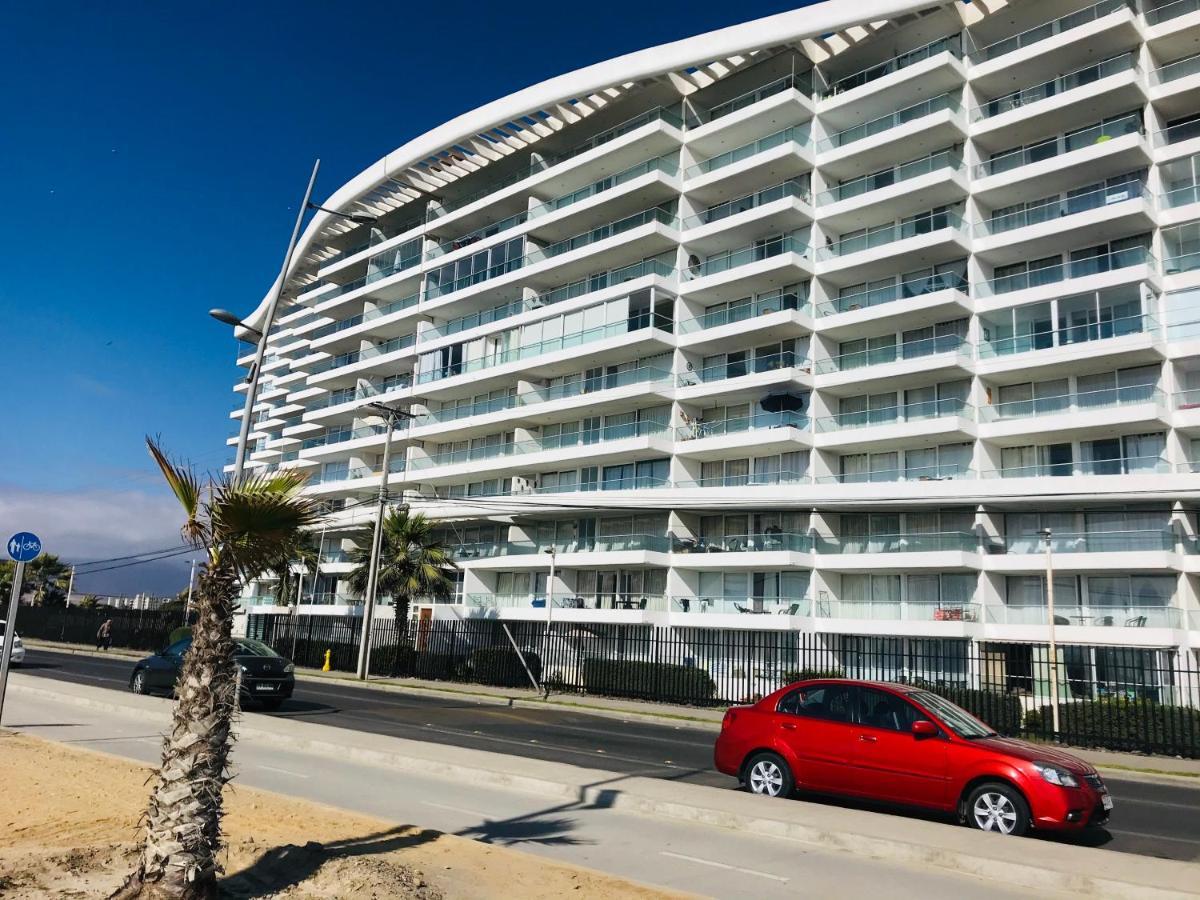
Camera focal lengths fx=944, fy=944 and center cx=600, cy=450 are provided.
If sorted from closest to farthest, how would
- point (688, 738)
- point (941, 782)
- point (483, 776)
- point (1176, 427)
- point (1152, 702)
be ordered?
point (941, 782) < point (483, 776) < point (688, 738) < point (1152, 702) < point (1176, 427)

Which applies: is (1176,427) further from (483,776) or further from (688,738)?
(483,776)

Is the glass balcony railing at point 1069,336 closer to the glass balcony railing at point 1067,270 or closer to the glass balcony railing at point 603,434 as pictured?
the glass balcony railing at point 1067,270

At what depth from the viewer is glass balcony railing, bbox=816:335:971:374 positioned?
35.4m

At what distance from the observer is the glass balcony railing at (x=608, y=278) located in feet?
145

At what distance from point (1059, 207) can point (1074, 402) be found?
283 inches

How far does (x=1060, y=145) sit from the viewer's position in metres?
34.6

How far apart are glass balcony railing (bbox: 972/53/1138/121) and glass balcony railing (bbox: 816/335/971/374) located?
898 centimetres

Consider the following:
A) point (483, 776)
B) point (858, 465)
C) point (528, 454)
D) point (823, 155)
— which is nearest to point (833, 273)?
point (823, 155)

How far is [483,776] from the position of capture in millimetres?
12000

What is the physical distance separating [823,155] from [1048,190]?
9023 mm

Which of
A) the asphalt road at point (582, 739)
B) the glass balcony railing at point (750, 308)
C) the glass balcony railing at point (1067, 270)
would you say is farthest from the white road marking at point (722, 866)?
the glass balcony railing at point (750, 308)

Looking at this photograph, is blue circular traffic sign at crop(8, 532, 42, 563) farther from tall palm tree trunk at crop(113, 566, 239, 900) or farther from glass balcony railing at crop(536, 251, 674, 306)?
glass balcony railing at crop(536, 251, 674, 306)

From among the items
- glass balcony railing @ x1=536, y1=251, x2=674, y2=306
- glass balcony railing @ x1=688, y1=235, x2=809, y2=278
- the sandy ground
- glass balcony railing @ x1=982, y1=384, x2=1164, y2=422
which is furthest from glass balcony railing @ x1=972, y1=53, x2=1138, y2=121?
the sandy ground

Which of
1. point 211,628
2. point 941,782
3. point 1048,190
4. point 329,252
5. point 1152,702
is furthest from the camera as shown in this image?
point 329,252
